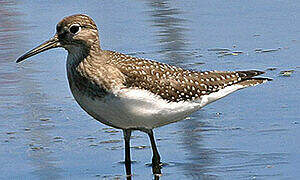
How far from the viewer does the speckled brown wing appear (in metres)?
7.69

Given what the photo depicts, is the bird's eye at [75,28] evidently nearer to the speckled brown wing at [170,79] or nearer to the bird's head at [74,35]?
the bird's head at [74,35]

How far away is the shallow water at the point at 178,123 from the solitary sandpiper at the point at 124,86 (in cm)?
38

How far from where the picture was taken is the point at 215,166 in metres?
7.59

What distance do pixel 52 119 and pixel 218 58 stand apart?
102 inches

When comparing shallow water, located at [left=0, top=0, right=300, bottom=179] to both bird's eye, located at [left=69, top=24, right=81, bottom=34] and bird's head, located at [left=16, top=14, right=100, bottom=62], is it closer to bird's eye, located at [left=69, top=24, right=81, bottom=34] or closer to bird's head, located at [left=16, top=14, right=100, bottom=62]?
bird's head, located at [left=16, top=14, right=100, bottom=62]

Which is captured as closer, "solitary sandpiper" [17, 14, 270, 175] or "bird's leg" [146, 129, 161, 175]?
"solitary sandpiper" [17, 14, 270, 175]

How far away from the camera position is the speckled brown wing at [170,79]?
25.2ft

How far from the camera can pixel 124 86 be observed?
748 cm

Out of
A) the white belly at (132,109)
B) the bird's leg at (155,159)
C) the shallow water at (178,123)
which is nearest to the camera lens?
the white belly at (132,109)

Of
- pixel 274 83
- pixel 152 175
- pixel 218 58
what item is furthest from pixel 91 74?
pixel 218 58

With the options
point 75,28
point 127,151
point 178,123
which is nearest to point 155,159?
point 127,151

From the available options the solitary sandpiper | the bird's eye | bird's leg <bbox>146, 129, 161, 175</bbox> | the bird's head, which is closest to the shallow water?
A: bird's leg <bbox>146, 129, 161, 175</bbox>

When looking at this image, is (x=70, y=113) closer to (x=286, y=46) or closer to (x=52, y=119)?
(x=52, y=119)

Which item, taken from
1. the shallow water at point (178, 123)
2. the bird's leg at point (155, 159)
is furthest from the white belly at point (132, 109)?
the shallow water at point (178, 123)
